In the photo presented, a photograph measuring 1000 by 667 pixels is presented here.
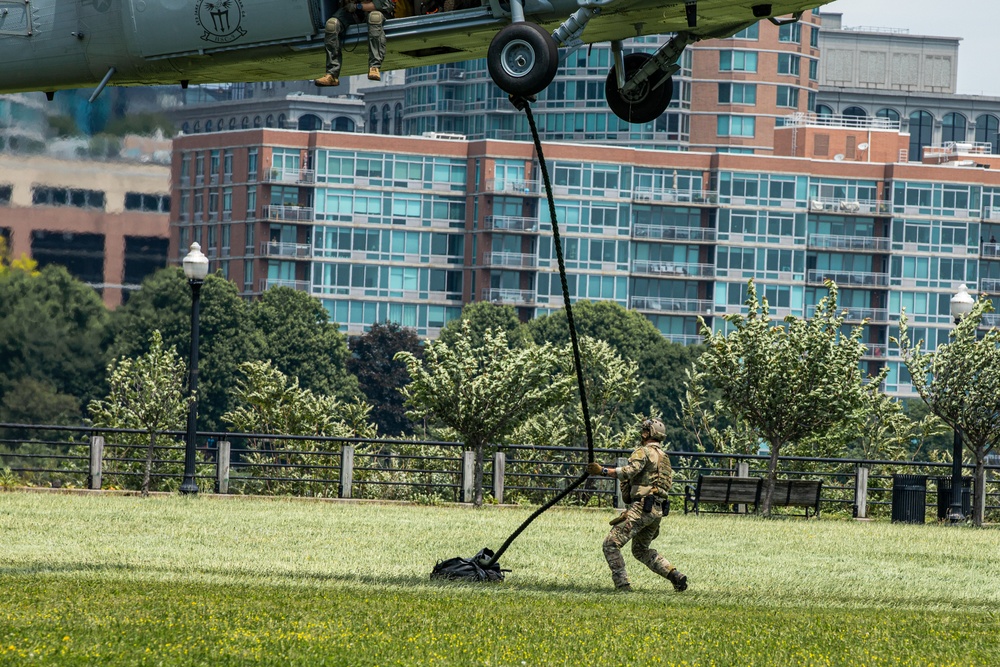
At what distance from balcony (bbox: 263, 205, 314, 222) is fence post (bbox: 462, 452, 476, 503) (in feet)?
338

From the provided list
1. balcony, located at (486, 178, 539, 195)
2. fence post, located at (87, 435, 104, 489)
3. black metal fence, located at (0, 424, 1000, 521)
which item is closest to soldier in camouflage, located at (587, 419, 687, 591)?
black metal fence, located at (0, 424, 1000, 521)

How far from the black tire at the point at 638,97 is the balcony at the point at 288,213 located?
116m

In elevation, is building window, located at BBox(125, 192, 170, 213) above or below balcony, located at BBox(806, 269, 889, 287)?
above

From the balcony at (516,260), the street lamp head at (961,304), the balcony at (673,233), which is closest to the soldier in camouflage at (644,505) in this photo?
the street lamp head at (961,304)

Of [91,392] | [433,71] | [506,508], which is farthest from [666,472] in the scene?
[433,71]

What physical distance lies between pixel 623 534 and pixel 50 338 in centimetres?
9216

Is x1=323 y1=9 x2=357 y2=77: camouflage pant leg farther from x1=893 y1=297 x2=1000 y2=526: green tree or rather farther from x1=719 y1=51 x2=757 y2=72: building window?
x1=719 y1=51 x2=757 y2=72: building window

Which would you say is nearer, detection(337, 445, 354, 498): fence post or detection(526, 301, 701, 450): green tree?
detection(337, 445, 354, 498): fence post

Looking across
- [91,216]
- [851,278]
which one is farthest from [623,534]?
[851,278]

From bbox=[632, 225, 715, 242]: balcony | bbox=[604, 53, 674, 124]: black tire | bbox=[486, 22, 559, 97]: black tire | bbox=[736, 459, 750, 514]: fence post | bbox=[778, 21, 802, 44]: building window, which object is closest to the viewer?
bbox=[486, 22, 559, 97]: black tire

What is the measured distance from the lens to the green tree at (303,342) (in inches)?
4397

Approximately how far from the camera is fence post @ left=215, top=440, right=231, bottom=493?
32312mm

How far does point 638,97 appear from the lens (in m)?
19.7

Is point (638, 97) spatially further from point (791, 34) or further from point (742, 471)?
point (791, 34)
